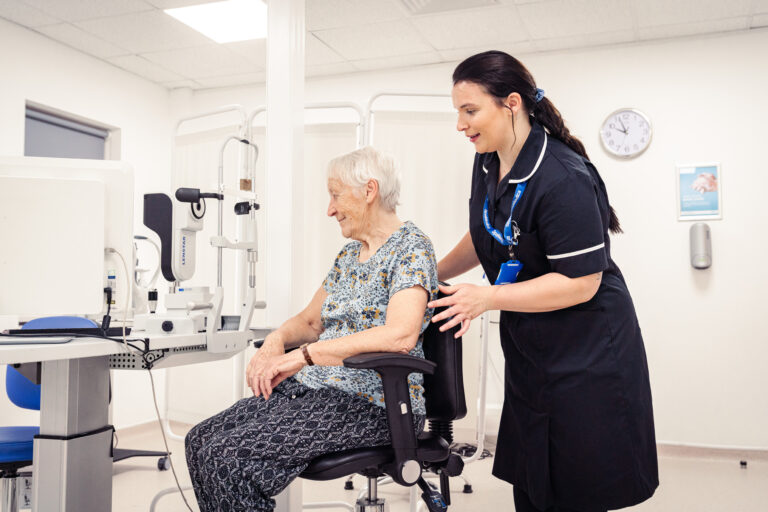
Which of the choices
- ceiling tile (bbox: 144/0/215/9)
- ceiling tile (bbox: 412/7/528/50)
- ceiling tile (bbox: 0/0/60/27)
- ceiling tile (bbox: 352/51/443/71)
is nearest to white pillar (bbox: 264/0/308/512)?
ceiling tile (bbox: 144/0/215/9)

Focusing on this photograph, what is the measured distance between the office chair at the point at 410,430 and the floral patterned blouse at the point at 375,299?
0.17 feet

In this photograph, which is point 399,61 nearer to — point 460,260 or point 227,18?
point 227,18

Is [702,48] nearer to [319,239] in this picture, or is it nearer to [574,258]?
[319,239]

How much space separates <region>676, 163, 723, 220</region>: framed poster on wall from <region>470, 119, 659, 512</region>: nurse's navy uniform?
114 inches

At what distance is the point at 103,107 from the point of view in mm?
4469

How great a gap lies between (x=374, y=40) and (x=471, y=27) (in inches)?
24.4

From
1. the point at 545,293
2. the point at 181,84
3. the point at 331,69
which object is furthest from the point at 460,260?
the point at 181,84

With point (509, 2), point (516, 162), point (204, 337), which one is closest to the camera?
point (516, 162)

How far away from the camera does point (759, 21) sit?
3779mm

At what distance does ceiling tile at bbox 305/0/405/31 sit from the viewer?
3.58m

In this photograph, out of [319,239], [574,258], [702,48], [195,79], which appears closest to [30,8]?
[195,79]

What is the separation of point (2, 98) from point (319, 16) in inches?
73.1

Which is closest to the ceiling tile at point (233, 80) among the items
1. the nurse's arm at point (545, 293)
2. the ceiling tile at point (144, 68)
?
the ceiling tile at point (144, 68)

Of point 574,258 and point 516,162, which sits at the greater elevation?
point 516,162
